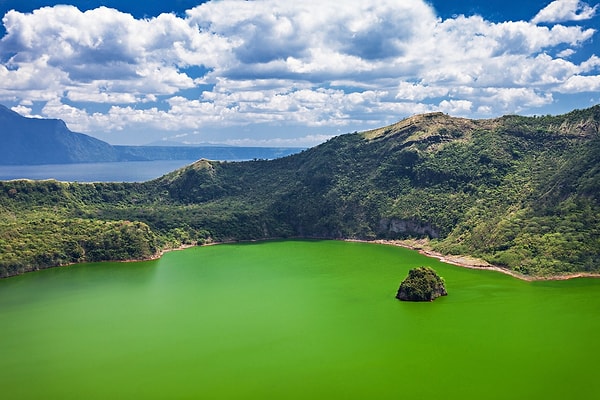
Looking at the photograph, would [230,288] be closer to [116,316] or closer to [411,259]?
[116,316]

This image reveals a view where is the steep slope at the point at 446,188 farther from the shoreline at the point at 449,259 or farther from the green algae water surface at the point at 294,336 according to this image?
the green algae water surface at the point at 294,336

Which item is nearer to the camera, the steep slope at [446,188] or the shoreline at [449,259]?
the shoreline at [449,259]

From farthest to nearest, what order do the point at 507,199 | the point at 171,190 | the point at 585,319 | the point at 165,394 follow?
the point at 171,190, the point at 507,199, the point at 585,319, the point at 165,394

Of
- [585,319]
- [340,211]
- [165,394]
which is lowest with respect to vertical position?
[165,394]

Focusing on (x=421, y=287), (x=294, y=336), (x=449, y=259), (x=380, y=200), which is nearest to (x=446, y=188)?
(x=380, y=200)

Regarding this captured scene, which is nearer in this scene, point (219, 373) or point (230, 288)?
point (219, 373)

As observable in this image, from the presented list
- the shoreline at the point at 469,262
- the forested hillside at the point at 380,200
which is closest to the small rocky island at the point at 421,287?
the shoreline at the point at 469,262

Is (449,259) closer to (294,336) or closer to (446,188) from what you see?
(446,188)

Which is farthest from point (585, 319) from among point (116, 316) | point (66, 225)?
point (66, 225)
